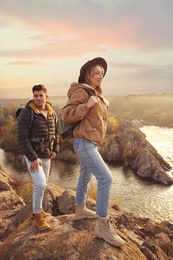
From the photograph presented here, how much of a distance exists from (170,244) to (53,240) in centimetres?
919

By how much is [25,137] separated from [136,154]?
51205 mm

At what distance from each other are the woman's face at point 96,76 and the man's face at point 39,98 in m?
1.39

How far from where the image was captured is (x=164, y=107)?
15912 cm

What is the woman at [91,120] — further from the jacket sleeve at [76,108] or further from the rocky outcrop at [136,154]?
the rocky outcrop at [136,154]

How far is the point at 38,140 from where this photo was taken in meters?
6.26

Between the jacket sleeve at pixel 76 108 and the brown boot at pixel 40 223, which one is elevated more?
the jacket sleeve at pixel 76 108

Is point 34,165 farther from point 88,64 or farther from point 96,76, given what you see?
point 88,64

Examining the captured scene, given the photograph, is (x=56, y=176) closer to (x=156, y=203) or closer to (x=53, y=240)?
(x=156, y=203)

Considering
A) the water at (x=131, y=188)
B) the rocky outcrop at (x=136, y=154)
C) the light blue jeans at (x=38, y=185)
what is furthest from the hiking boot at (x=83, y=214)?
the rocky outcrop at (x=136, y=154)

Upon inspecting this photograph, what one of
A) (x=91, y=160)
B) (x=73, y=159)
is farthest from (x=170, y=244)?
(x=73, y=159)

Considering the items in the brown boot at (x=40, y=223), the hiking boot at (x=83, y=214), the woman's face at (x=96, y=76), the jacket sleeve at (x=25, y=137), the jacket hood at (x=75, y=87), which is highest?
the woman's face at (x=96, y=76)

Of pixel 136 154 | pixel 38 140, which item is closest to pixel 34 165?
pixel 38 140

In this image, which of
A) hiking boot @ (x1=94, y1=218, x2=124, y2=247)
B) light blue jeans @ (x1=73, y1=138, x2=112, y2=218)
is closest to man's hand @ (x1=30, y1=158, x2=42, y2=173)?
light blue jeans @ (x1=73, y1=138, x2=112, y2=218)

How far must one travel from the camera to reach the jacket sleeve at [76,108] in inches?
202
